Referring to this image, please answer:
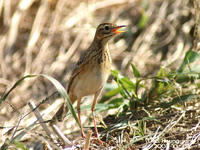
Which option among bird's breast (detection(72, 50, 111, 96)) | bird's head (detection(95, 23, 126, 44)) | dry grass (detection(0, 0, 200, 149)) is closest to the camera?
bird's breast (detection(72, 50, 111, 96))

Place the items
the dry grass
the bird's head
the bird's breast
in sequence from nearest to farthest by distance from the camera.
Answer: the bird's breast < the bird's head < the dry grass

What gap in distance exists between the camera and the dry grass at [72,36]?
625 cm

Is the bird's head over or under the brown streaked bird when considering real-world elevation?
over

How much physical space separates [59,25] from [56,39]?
407 millimetres

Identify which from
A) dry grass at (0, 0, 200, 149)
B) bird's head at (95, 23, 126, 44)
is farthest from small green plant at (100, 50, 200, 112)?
dry grass at (0, 0, 200, 149)

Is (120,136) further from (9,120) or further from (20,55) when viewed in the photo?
(20,55)

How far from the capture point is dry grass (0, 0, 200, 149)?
6246mm

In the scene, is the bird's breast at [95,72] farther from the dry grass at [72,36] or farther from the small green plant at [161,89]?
the dry grass at [72,36]

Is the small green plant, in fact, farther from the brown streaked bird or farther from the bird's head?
the bird's head

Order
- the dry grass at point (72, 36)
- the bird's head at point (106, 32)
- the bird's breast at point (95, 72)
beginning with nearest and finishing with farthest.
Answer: the bird's breast at point (95, 72)
the bird's head at point (106, 32)
the dry grass at point (72, 36)

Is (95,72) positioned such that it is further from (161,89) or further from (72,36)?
(72,36)

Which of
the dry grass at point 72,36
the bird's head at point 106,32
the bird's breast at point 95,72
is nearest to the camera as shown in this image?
the bird's breast at point 95,72

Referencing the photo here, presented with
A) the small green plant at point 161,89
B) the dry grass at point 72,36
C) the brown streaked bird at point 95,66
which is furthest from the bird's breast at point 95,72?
the dry grass at point 72,36

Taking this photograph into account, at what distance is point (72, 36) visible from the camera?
7.03m
